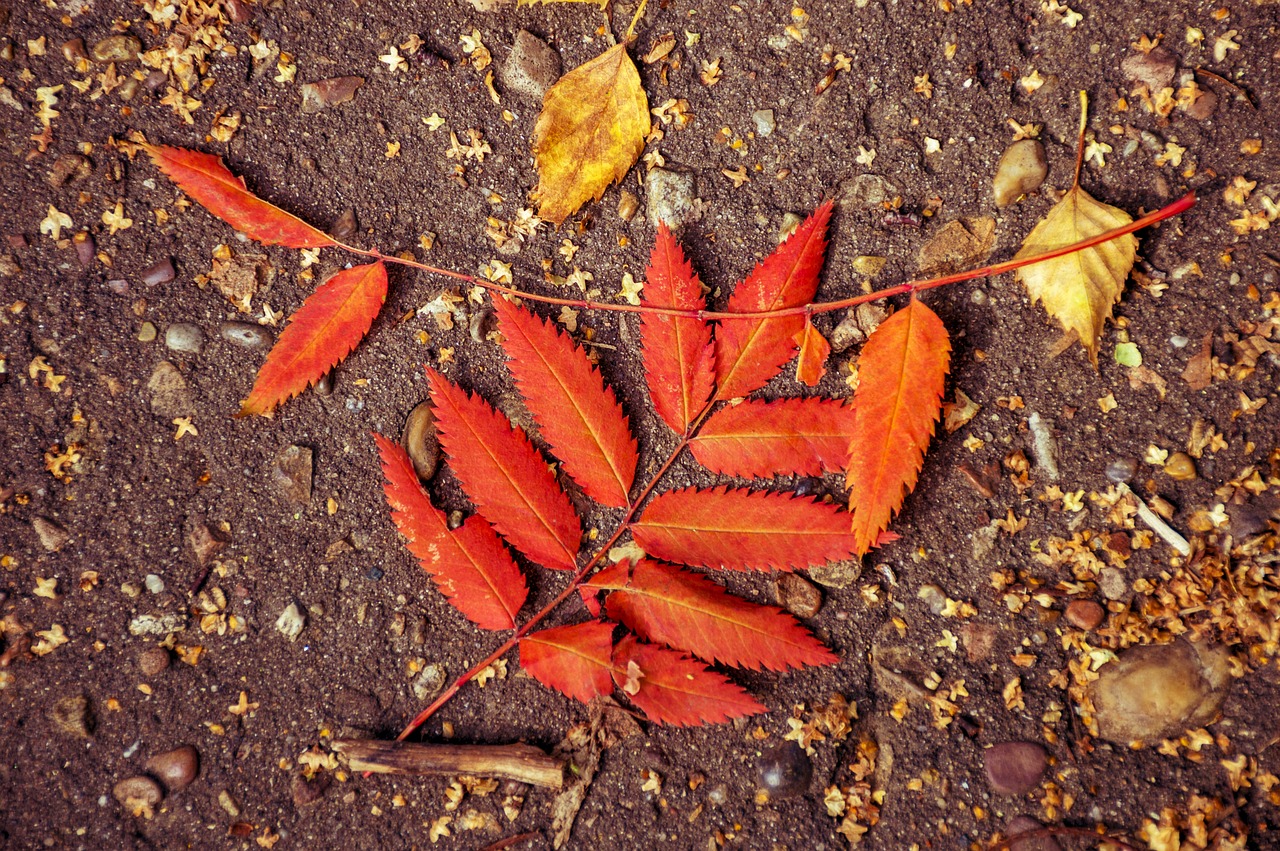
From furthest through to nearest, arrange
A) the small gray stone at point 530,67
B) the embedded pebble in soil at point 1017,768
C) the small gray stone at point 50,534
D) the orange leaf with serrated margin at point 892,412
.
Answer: the small gray stone at point 530,67 → the small gray stone at point 50,534 → the embedded pebble in soil at point 1017,768 → the orange leaf with serrated margin at point 892,412

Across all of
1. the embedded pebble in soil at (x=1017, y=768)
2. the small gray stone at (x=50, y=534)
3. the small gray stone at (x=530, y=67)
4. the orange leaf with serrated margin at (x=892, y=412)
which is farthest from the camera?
the small gray stone at (x=530, y=67)

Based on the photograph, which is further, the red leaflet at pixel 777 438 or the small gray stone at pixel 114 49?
the small gray stone at pixel 114 49

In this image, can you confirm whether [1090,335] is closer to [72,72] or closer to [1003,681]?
[1003,681]

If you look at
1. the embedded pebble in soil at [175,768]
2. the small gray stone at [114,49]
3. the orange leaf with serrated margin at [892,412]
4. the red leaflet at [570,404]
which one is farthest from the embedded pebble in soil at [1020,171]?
the embedded pebble in soil at [175,768]

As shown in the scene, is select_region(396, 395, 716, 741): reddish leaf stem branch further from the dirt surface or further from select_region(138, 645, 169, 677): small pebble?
select_region(138, 645, 169, 677): small pebble

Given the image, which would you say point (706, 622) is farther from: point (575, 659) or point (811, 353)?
point (811, 353)

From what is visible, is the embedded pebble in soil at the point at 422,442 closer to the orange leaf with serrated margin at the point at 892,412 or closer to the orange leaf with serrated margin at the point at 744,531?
the orange leaf with serrated margin at the point at 744,531

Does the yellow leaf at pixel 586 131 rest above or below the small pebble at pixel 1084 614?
above
